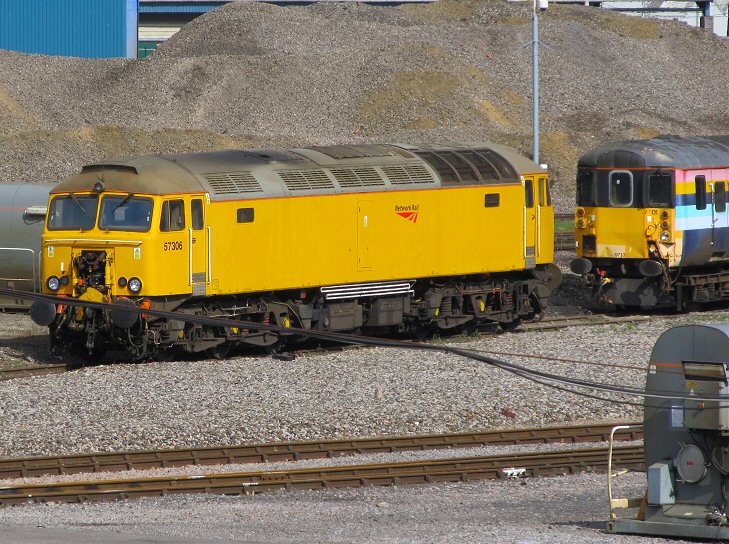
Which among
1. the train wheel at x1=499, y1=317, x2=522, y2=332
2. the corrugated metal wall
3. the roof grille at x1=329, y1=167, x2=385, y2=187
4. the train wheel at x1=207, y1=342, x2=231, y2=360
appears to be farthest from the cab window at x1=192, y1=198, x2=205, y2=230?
the corrugated metal wall

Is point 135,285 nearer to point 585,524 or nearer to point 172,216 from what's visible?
point 172,216

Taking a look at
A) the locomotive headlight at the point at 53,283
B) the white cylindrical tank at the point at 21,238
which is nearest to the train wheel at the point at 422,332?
the locomotive headlight at the point at 53,283

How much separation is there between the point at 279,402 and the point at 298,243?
16.3 ft

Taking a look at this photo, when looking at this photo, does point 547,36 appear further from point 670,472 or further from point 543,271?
point 670,472

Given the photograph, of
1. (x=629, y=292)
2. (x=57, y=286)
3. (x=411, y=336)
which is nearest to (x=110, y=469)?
(x=57, y=286)

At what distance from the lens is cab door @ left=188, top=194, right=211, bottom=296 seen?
20.6m

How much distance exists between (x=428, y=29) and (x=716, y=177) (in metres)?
39.0

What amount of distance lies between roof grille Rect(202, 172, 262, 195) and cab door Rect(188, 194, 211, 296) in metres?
0.35

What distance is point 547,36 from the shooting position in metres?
66.0

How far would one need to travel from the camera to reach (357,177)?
22.7 m

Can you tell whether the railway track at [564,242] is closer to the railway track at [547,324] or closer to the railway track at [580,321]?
the railway track at [547,324]

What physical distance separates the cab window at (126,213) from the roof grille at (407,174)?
4838mm

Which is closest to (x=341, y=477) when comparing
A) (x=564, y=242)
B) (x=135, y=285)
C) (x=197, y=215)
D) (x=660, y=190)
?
(x=135, y=285)

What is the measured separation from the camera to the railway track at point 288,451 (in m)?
14.8
